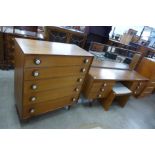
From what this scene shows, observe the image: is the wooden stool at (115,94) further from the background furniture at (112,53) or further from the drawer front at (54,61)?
the drawer front at (54,61)

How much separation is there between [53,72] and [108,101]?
4.15 feet

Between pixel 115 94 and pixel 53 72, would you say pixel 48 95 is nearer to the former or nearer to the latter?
pixel 53 72

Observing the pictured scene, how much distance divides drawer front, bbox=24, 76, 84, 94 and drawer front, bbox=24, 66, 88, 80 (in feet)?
0.17

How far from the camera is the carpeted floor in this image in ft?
5.52

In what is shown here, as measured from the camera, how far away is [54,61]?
131 cm

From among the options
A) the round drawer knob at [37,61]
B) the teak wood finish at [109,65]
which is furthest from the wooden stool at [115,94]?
the round drawer knob at [37,61]

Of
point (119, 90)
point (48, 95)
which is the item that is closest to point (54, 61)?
point (48, 95)

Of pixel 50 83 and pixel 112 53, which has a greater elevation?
pixel 112 53

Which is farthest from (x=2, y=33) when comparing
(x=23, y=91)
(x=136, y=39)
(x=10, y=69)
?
(x=136, y=39)

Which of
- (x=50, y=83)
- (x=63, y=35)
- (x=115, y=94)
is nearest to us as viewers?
(x=50, y=83)

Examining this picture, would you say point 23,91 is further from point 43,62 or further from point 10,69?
point 10,69

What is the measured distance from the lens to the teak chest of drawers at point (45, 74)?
120cm

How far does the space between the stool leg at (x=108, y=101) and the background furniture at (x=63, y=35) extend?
1.49 metres
